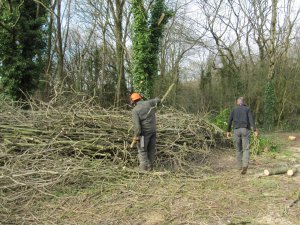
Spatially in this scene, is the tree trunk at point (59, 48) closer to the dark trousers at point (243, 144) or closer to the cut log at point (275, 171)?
the dark trousers at point (243, 144)

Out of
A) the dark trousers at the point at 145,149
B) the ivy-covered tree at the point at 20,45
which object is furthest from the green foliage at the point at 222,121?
the ivy-covered tree at the point at 20,45

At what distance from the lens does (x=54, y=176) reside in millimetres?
7062

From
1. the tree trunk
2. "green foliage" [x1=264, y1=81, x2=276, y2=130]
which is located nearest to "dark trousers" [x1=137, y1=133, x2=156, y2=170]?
"green foliage" [x1=264, y1=81, x2=276, y2=130]

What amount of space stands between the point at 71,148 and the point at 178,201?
3.15 m

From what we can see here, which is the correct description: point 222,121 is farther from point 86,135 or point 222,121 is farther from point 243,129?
point 86,135

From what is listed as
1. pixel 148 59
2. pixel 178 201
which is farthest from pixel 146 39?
pixel 178 201

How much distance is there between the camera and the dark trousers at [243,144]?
332 inches

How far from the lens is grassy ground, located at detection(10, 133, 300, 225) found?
18.5 feet

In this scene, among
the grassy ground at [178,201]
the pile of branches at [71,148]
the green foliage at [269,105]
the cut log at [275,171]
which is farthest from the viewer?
the green foliage at [269,105]

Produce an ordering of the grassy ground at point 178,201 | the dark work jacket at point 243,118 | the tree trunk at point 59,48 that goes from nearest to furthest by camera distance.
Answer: the grassy ground at point 178,201 → the dark work jacket at point 243,118 → the tree trunk at point 59,48

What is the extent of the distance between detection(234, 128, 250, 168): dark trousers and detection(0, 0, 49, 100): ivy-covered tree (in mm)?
10560

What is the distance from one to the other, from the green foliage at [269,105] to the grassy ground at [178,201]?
13.7m

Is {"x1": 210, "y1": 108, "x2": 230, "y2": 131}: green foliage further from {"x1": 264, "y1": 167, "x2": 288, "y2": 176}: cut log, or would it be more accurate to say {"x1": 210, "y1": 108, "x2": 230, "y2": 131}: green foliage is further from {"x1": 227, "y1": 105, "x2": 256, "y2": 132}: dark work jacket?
{"x1": 264, "y1": 167, "x2": 288, "y2": 176}: cut log

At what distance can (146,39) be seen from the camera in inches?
669
